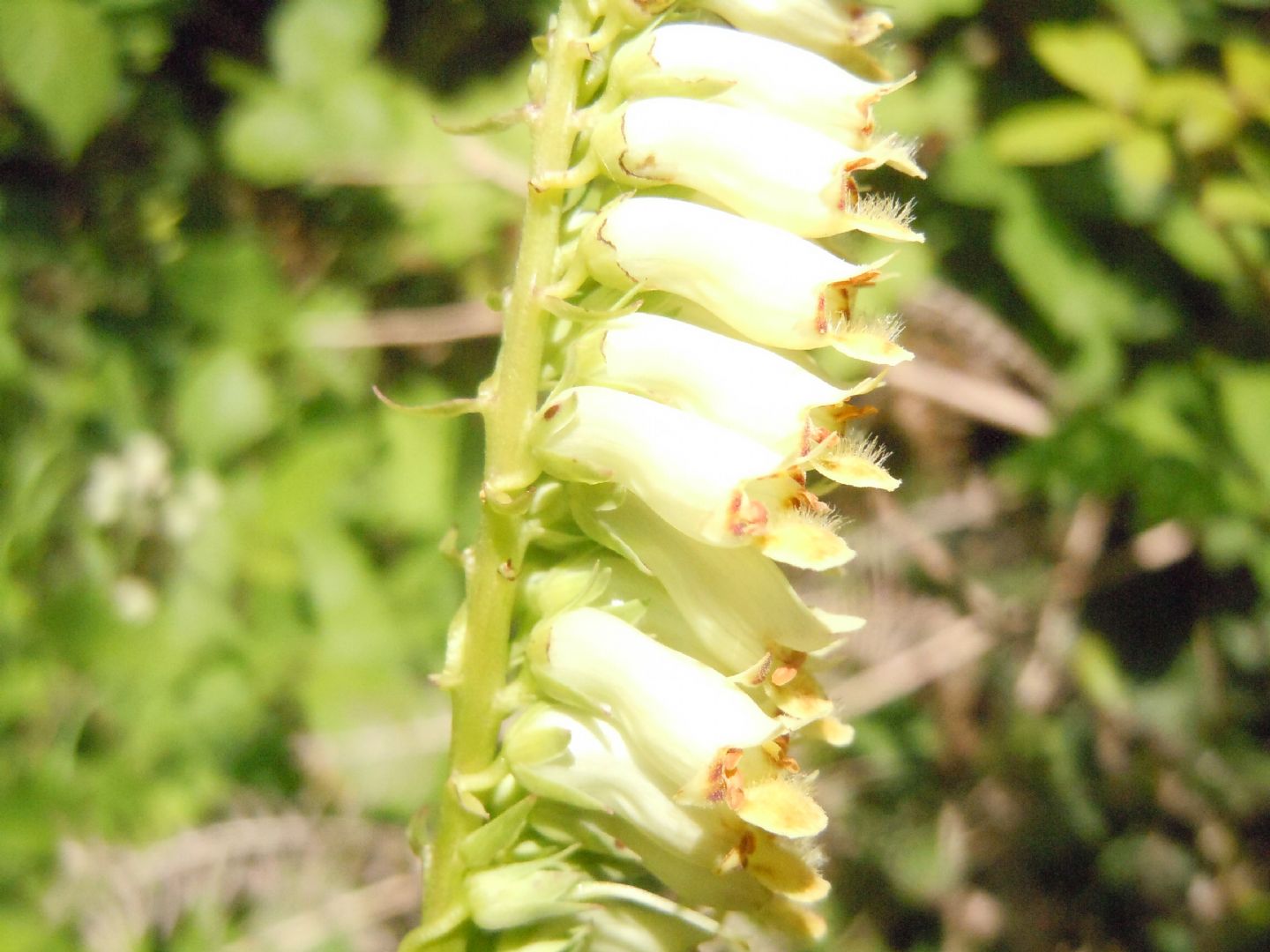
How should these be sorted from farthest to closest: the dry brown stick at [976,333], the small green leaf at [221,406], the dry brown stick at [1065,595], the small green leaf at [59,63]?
the dry brown stick at [1065,595] < the small green leaf at [221,406] < the dry brown stick at [976,333] < the small green leaf at [59,63]

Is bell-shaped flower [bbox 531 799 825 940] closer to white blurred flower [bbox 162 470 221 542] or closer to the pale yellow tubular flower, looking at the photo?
the pale yellow tubular flower

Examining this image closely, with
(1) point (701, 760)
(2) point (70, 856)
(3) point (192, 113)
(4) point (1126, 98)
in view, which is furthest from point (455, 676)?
(3) point (192, 113)

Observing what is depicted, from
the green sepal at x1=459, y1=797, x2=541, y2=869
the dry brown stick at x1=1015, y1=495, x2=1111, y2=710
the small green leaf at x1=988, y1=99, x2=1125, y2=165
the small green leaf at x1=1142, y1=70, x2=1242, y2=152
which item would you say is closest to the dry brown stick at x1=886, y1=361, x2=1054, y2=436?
the dry brown stick at x1=1015, y1=495, x2=1111, y2=710

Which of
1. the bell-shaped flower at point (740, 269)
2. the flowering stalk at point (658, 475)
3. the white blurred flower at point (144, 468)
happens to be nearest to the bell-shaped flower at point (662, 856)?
the flowering stalk at point (658, 475)

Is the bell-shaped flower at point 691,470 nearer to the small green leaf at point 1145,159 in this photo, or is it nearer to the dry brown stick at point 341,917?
the small green leaf at point 1145,159

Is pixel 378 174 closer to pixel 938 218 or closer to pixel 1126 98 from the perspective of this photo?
pixel 938 218

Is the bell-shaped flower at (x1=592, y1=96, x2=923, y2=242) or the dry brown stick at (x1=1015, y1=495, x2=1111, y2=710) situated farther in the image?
the dry brown stick at (x1=1015, y1=495, x2=1111, y2=710)
